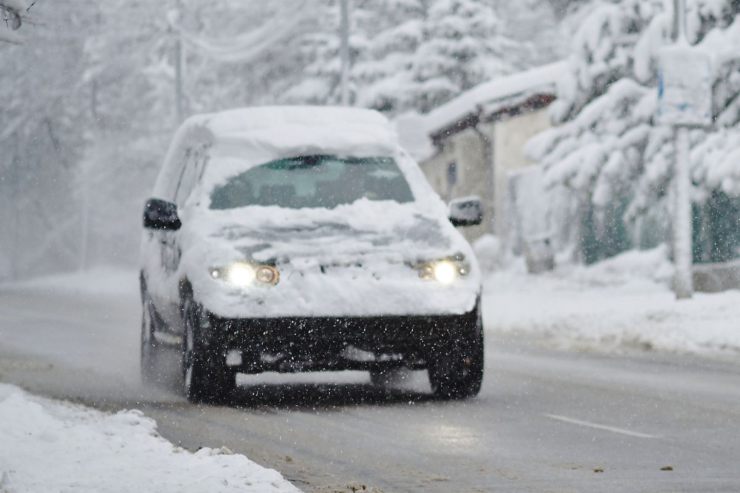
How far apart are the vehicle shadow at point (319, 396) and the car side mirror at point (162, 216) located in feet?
4.08

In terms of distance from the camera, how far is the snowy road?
7765 mm

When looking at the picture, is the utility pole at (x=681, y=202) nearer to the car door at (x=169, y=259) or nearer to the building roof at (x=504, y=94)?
the car door at (x=169, y=259)

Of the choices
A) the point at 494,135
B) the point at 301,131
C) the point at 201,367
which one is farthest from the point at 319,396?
the point at 494,135

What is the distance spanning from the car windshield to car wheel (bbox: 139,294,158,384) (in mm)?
1837

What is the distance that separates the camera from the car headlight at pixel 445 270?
11078 millimetres

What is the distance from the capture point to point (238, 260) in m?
10.8

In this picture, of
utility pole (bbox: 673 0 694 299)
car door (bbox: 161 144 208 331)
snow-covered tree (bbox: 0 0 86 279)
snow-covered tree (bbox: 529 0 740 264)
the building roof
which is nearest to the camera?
car door (bbox: 161 144 208 331)

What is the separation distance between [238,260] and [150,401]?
138cm

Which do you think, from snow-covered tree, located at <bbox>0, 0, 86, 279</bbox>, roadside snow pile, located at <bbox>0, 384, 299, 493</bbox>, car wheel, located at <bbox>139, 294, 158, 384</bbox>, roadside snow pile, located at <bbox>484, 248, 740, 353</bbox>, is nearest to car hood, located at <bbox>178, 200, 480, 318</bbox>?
roadside snow pile, located at <bbox>0, 384, 299, 493</bbox>

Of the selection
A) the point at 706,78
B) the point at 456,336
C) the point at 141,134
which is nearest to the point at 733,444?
the point at 456,336

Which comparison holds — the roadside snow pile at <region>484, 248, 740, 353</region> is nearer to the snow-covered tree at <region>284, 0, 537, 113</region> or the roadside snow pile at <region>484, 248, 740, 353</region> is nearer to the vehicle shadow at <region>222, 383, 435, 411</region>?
the vehicle shadow at <region>222, 383, 435, 411</region>

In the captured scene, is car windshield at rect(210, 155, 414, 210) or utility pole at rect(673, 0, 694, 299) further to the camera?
utility pole at rect(673, 0, 694, 299)

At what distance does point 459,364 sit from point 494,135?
110 feet

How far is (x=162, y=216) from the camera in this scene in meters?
11.7
